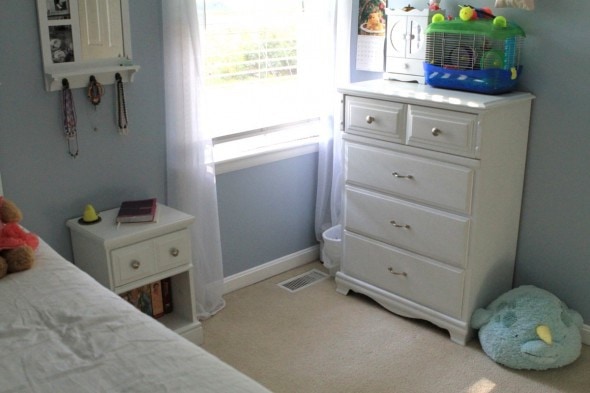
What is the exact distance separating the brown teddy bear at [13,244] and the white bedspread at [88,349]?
0.07m

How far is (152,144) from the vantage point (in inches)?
118

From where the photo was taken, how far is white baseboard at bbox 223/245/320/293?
348 centimetres

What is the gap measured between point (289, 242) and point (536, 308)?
1418mm

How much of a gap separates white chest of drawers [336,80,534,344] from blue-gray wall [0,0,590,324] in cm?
11

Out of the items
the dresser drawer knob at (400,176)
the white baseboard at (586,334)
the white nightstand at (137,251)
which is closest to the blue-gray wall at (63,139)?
the white nightstand at (137,251)

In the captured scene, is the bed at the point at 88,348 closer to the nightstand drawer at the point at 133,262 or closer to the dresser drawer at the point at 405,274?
the nightstand drawer at the point at 133,262

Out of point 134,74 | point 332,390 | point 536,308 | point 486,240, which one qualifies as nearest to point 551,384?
point 536,308

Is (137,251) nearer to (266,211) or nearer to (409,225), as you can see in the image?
(266,211)

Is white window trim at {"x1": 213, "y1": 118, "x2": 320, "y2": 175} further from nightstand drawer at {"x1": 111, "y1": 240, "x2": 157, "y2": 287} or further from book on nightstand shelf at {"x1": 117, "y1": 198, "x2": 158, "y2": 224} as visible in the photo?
nightstand drawer at {"x1": 111, "y1": 240, "x2": 157, "y2": 287}

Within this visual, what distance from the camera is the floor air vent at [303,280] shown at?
353 centimetres

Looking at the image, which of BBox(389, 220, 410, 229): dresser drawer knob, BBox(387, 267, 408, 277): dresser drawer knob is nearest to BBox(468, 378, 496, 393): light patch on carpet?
BBox(387, 267, 408, 277): dresser drawer knob

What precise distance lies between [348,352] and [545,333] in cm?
83

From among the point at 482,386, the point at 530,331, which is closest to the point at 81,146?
the point at 482,386

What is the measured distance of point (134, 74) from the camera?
2852 millimetres
